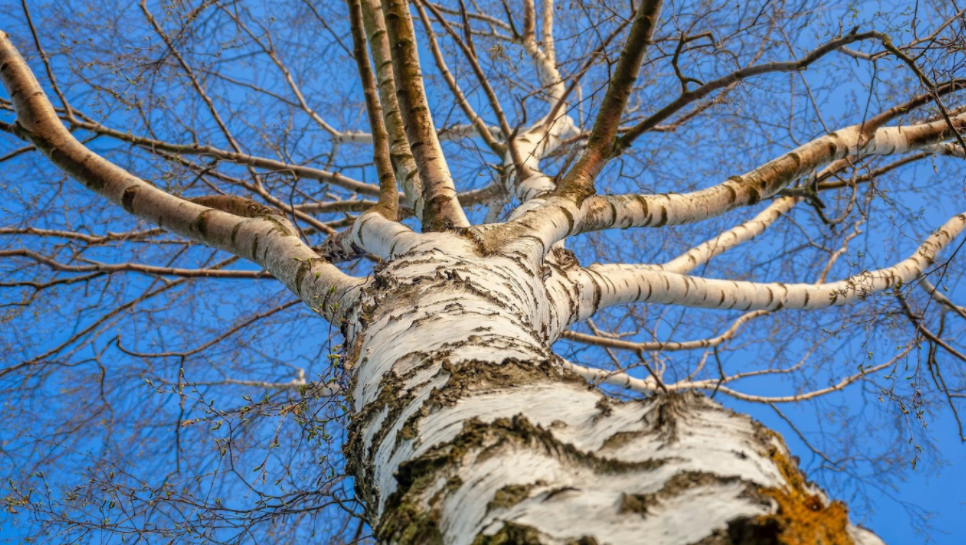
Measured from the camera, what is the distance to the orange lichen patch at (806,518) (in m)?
0.57

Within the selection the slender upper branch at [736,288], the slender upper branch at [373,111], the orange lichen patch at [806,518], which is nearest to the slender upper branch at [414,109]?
the slender upper branch at [373,111]

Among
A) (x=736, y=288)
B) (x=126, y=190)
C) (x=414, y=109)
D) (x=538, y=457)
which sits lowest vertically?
(x=538, y=457)

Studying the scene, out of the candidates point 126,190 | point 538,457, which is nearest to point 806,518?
point 538,457

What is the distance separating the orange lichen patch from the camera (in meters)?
0.57

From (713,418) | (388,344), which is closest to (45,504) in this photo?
(388,344)

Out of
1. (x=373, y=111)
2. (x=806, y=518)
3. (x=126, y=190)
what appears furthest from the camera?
(x=373, y=111)

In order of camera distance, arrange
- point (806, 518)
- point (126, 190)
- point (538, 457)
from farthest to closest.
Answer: point (126, 190) < point (538, 457) < point (806, 518)

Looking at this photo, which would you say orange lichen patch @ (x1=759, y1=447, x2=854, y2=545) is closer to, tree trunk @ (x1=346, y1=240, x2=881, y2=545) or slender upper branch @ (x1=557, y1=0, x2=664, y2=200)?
tree trunk @ (x1=346, y1=240, x2=881, y2=545)

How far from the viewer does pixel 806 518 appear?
610 millimetres

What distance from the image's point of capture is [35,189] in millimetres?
3553

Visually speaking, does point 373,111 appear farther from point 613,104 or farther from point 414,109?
point 613,104

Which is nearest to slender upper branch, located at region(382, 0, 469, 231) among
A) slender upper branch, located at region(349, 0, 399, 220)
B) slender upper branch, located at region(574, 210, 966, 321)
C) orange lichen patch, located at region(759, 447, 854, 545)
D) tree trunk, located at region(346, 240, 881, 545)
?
slender upper branch, located at region(349, 0, 399, 220)

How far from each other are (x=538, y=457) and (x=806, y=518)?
1.06ft

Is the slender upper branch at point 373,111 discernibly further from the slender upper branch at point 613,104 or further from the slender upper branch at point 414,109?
the slender upper branch at point 613,104
